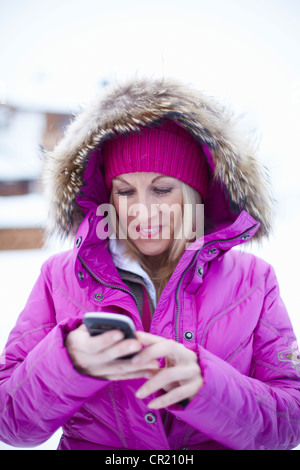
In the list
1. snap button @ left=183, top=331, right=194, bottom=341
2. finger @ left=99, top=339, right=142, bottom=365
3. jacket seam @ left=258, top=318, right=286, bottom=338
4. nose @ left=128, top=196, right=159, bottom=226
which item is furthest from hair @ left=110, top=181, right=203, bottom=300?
finger @ left=99, top=339, right=142, bottom=365

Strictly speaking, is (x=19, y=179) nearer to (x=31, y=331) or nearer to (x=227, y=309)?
(x=31, y=331)

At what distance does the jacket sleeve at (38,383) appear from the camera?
2.26 ft

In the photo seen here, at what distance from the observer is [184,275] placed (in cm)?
91

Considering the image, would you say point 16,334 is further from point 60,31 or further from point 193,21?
point 60,31

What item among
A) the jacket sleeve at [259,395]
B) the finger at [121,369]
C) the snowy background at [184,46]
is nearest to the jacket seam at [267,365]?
the jacket sleeve at [259,395]

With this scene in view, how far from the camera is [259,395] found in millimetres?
773

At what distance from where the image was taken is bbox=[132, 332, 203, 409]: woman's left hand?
2.01ft

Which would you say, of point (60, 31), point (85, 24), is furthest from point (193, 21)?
point (60, 31)

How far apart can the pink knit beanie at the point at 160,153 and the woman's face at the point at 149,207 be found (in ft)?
0.09

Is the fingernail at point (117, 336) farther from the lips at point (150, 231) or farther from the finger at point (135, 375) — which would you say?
the lips at point (150, 231)

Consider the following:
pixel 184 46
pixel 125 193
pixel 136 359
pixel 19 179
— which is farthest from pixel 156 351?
pixel 19 179

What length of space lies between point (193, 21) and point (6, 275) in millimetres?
2376

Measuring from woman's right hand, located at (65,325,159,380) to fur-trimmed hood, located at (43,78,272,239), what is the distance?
0.52 meters

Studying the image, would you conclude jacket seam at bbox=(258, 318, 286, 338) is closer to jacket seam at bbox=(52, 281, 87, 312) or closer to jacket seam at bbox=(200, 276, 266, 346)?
jacket seam at bbox=(200, 276, 266, 346)
